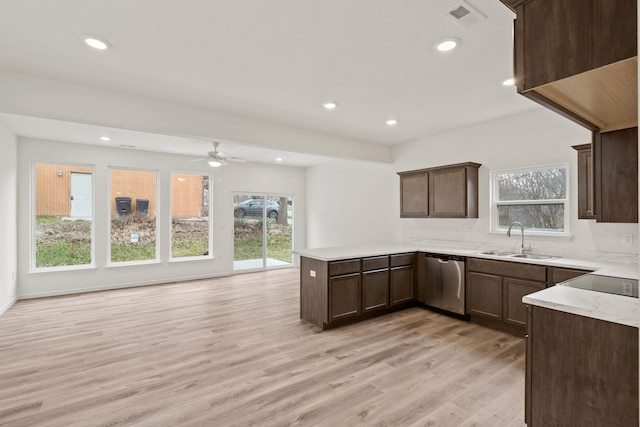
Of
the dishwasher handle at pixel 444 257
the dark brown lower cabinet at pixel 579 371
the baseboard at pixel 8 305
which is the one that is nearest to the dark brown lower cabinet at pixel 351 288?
the dishwasher handle at pixel 444 257

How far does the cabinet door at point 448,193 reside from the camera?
4.40 meters

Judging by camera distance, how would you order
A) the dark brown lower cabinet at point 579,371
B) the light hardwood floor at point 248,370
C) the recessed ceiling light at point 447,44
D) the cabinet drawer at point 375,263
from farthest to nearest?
1. the cabinet drawer at point 375,263
2. the recessed ceiling light at point 447,44
3. the light hardwood floor at point 248,370
4. the dark brown lower cabinet at point 579,371

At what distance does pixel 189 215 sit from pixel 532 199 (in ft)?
20.5

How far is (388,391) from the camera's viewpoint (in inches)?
99.0

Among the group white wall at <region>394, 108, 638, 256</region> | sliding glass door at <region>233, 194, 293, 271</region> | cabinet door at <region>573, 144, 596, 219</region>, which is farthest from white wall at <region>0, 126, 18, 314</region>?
cabinet door at <region>573, 144, 596, 219</region>

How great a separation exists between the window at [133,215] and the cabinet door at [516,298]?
622 cm

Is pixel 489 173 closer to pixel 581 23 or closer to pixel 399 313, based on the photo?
pixel 399 313

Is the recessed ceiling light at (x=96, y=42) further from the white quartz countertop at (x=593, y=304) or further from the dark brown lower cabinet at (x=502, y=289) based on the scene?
the dark brown lower cabinet at (x=502, y=289)

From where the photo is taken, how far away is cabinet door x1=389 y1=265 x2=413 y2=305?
436cm

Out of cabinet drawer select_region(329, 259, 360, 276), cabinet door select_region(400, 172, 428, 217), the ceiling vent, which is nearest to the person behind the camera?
the ceiling vent

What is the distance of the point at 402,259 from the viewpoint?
4477mm

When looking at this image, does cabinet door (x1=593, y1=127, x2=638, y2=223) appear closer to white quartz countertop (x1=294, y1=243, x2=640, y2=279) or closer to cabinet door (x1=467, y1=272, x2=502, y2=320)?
white quartz countertop (x1=294, y1=243, x2=640, y2=279)

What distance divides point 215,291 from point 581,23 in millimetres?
5805

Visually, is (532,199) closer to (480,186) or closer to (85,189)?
(480,186)
